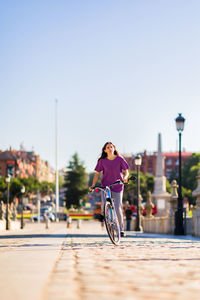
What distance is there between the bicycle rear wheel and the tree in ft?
383

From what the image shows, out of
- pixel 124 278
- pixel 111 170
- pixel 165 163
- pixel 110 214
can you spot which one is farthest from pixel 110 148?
pixel 165 163

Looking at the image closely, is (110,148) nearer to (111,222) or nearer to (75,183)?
(111,222)

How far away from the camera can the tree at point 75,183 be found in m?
126

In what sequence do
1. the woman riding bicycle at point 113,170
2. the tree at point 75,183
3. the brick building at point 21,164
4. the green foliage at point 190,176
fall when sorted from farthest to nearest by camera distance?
the brick building at point 21,164 < the tree at point 75,183 < the green foliage at point 190,176 < the woman riding bicycle at point 113,170

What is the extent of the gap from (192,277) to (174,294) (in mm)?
1101

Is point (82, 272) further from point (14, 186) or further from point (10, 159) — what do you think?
point (10, 159)

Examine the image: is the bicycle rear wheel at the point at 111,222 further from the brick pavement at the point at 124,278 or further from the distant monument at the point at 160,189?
the distant monument at the point at 160,189

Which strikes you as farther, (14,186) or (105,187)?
(14,186)

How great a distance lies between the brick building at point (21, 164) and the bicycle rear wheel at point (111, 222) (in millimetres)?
98196

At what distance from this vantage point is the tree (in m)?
126

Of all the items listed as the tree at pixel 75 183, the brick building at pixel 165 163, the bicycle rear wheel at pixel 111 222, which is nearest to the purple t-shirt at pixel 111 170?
the bicycle rear wheel at pixel 111 222

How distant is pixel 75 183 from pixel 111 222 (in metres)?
122

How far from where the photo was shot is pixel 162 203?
1746 inches

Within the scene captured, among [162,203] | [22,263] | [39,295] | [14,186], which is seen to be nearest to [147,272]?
[22,263]
